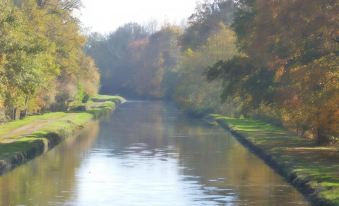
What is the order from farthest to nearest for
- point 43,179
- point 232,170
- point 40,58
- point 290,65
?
point 40,58
point 290,65
point 232,170
point 43,179

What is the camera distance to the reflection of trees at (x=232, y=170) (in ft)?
118

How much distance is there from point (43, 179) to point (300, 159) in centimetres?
1401

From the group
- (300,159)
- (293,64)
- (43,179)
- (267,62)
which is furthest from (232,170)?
(43,179)

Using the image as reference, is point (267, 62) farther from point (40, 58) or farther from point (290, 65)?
point (40, 58)

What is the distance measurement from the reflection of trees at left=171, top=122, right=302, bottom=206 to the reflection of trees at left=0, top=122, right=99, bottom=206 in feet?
21.5

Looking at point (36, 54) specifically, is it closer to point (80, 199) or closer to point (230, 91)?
point (230, 91)

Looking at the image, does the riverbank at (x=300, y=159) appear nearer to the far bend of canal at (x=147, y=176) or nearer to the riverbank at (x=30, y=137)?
the far bend of canal at (x=147, y=176)

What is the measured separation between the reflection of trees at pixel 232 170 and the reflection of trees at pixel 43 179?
6.55 meters

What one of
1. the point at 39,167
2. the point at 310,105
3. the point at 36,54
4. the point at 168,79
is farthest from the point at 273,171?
the point at 168,79

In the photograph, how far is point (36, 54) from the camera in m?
51.4

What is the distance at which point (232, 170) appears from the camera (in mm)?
46094

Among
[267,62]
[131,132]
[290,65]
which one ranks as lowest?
[131,132]

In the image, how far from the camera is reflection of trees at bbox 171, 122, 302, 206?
35.8 meters

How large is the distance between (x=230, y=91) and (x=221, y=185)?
67.5 ft
